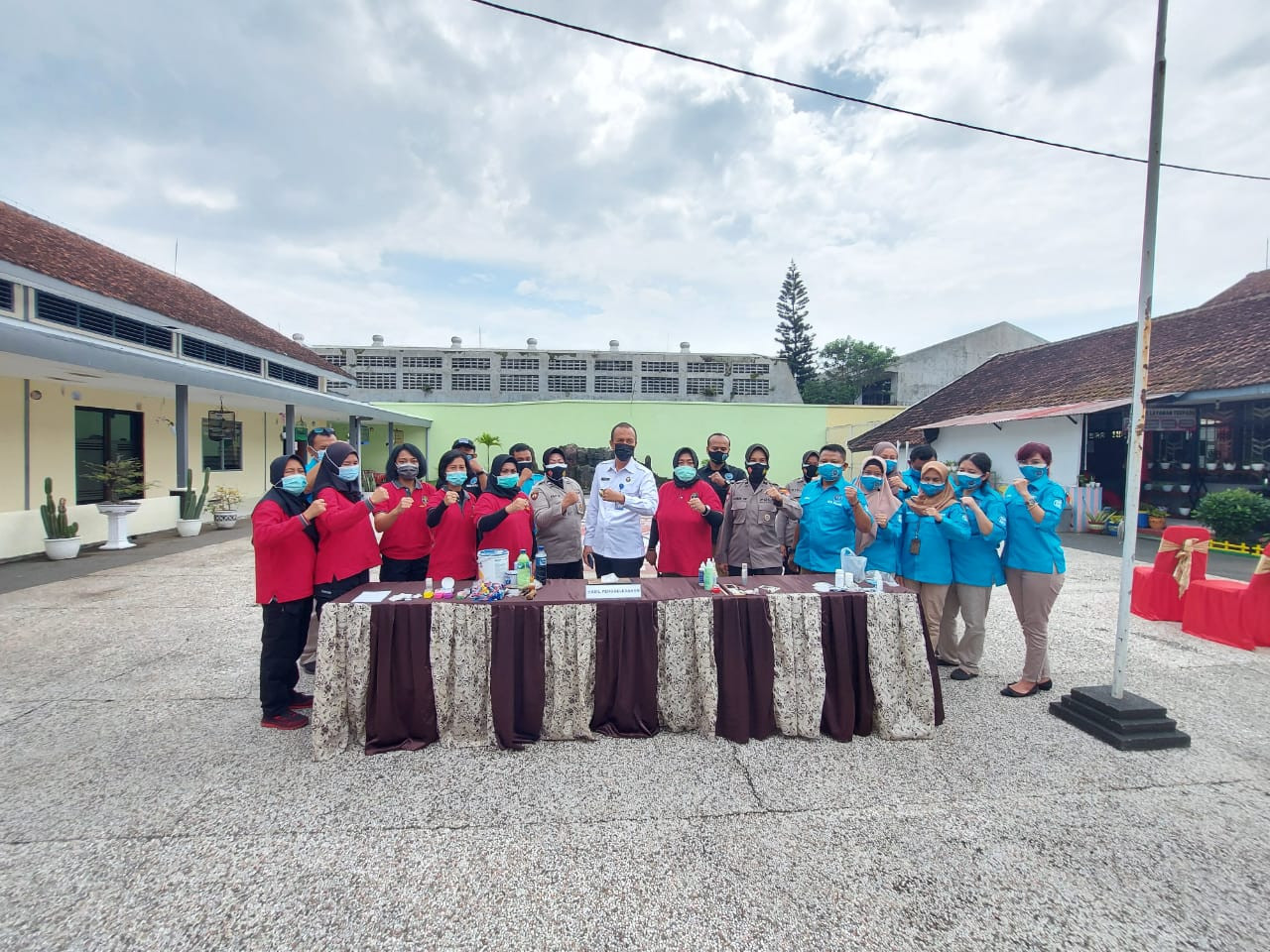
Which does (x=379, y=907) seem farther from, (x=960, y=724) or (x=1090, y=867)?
(x=960, y=724)

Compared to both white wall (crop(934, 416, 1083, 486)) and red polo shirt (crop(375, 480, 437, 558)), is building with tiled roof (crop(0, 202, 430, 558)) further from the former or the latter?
white wall (crop(934, 416, 1083, 486))

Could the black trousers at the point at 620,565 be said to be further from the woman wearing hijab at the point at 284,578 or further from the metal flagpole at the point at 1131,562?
the metal flagpole at the point at 1131,562

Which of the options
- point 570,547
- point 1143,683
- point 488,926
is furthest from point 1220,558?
point 488,926

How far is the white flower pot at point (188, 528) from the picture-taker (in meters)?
10.1

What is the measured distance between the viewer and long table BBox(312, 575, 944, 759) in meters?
2.94

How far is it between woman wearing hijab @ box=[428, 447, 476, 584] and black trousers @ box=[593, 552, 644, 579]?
0.96 meters

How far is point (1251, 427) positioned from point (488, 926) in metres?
14.0

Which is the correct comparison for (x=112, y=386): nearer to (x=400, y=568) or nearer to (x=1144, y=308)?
(x=400, y=568)

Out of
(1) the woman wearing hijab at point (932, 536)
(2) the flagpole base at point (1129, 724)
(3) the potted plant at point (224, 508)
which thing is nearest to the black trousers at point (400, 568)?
(1) the woman wearing hijab at point (932, 536)

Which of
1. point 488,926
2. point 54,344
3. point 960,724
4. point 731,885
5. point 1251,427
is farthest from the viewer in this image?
point 1251,427

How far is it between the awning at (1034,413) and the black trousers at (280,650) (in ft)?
42.2

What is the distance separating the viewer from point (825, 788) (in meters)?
2.64

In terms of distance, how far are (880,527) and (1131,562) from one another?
1338mm

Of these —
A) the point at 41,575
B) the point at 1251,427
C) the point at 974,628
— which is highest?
the point at 1251,427
